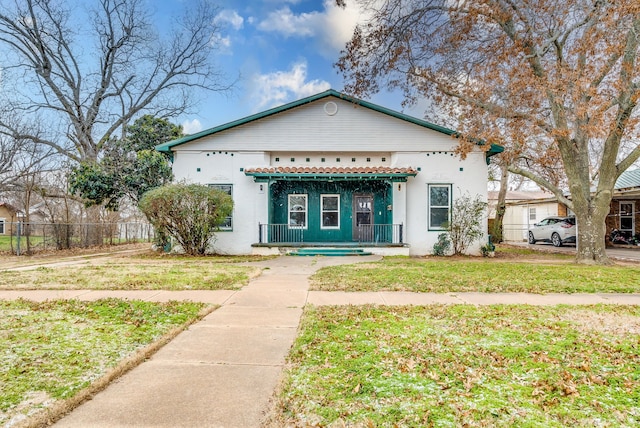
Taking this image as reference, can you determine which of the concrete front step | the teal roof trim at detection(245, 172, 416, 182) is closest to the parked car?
the teal roof trim at detection(245, 172, 416, 182)

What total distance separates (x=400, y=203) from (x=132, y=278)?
396 inches

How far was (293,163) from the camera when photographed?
15242 mm

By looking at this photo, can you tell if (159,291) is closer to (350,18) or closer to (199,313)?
(199,313)

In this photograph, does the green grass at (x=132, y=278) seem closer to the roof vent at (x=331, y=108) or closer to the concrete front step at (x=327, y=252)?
the concrete front step at (x=327, y=252)

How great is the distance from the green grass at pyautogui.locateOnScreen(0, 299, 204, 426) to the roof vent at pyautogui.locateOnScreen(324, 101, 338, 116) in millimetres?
11092

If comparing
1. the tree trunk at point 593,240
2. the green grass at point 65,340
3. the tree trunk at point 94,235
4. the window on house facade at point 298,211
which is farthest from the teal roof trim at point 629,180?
the tree trunk at point 94,235

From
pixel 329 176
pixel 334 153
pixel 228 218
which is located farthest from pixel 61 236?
pixel 334 153

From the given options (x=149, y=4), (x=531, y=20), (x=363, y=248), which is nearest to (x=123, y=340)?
(x=363, y=248)

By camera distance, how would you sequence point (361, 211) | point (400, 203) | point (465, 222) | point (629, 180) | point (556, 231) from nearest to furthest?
point (465, 222) → point (400, 203) → point (361, 211) → point (556, 231) → point (629, 180)

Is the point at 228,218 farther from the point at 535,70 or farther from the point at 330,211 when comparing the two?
the point at 535,70

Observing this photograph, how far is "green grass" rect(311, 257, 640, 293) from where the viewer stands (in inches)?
273

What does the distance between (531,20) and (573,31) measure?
1.25m

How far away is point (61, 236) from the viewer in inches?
640

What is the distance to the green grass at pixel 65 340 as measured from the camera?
2.68 metres
